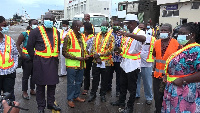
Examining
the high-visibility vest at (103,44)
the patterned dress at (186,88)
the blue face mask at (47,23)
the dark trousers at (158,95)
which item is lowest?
the dark trousers at (158,95)

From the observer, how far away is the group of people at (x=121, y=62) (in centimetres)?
267

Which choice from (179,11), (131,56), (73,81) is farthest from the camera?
(179,11)

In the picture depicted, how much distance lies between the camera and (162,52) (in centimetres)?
383

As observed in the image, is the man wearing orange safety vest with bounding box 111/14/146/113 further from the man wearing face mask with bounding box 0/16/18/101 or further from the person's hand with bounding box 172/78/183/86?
the man wearing face mask with bounding box 0/16/18/101

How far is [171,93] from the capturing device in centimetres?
279

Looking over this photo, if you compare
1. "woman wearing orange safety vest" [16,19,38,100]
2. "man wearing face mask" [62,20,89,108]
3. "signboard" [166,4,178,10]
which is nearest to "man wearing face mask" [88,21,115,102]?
"man wearing face mask" [62,20,89,108]

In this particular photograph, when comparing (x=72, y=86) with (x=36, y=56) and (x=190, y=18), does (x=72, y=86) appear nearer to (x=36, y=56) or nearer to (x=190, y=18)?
(x=36, y=56)

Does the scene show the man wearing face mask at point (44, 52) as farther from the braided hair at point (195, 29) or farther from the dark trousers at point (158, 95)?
the braided hair at point (195, 29)

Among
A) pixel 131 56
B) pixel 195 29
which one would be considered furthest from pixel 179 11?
pixel 195 29

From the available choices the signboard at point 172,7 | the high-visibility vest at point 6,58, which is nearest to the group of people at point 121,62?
the high-visibility vest at point 6,58

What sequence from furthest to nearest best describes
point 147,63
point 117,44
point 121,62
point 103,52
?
point 117,44 < point 147,63 < point 103,52 < point 121,62

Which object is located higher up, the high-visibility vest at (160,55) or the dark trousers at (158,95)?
the high-visibility vest at (160,55)

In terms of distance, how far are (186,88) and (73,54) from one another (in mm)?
2700

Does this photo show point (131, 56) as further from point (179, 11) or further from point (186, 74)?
point (179, 11)
